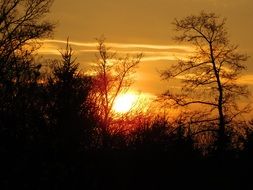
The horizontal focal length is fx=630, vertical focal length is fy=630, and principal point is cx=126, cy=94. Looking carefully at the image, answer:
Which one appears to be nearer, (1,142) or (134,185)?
(1,142)

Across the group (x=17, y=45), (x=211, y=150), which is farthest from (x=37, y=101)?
(x=17, y=45)

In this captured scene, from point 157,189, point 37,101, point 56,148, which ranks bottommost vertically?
point 157,189

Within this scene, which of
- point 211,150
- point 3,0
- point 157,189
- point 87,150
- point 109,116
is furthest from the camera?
point 109,116

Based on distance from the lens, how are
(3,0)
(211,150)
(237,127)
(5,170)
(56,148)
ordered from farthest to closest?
(3,0), (237,127), (211,150), (56,148), (5,170)

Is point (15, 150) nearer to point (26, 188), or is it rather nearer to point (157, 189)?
point (26, 188)

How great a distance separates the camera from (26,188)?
18156mm

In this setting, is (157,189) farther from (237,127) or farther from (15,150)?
(237,127)

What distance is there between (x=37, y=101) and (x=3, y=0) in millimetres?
15436

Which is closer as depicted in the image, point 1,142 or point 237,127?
point 1,142

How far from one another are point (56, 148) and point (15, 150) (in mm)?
2030

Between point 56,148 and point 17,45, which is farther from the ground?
point 17,45

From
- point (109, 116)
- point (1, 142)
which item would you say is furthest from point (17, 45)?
point (1, 142)

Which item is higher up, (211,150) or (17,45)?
(17,45)

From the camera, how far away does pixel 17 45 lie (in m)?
36.2
